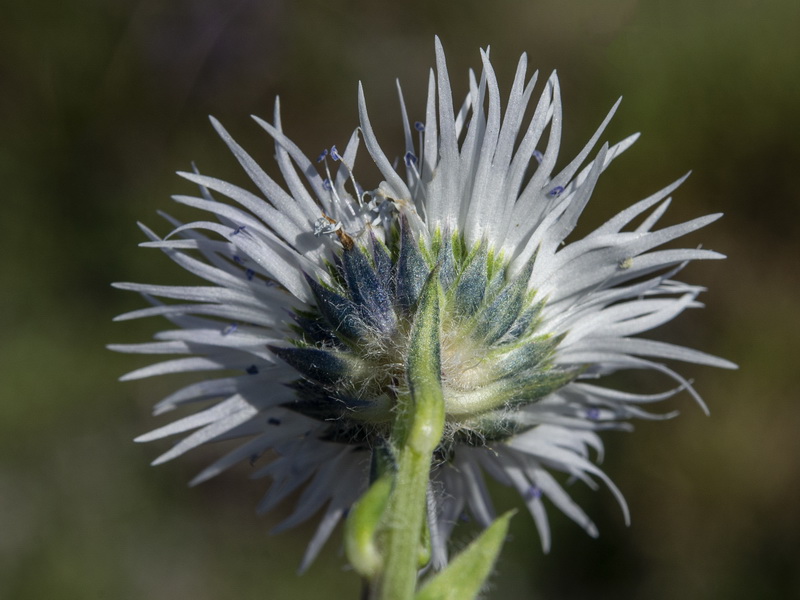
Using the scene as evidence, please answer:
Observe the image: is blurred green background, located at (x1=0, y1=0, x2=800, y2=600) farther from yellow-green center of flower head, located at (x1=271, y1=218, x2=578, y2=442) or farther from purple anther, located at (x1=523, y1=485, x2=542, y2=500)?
yellow-green center of flower head, located at (x1=271, y1=218, x2=578, y2=442)

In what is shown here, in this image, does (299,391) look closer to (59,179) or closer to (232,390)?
(232,390)

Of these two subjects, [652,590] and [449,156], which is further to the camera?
[652,590]

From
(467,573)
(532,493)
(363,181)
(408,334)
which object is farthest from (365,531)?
(363,181)

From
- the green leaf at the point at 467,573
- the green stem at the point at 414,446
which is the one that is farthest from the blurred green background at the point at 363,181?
the green leaf at the point at 467,573

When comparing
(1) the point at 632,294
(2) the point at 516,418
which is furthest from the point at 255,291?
(1) the point at 632,294

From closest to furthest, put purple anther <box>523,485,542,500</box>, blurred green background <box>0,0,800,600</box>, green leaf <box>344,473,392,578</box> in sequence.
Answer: green leaf <box>344,473,392,578</box> → purple anther <box>523,485,542,500</box> → blurred green background <box>0,0,800,600</box>

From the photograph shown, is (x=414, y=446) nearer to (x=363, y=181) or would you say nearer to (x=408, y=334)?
(x=408, y=334)

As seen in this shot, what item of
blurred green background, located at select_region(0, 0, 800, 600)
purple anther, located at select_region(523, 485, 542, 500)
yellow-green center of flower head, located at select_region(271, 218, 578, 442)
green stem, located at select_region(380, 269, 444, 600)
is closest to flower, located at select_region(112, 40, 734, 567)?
yellow-green center of flower head, located at select_region(271, 218, 578, 442)
